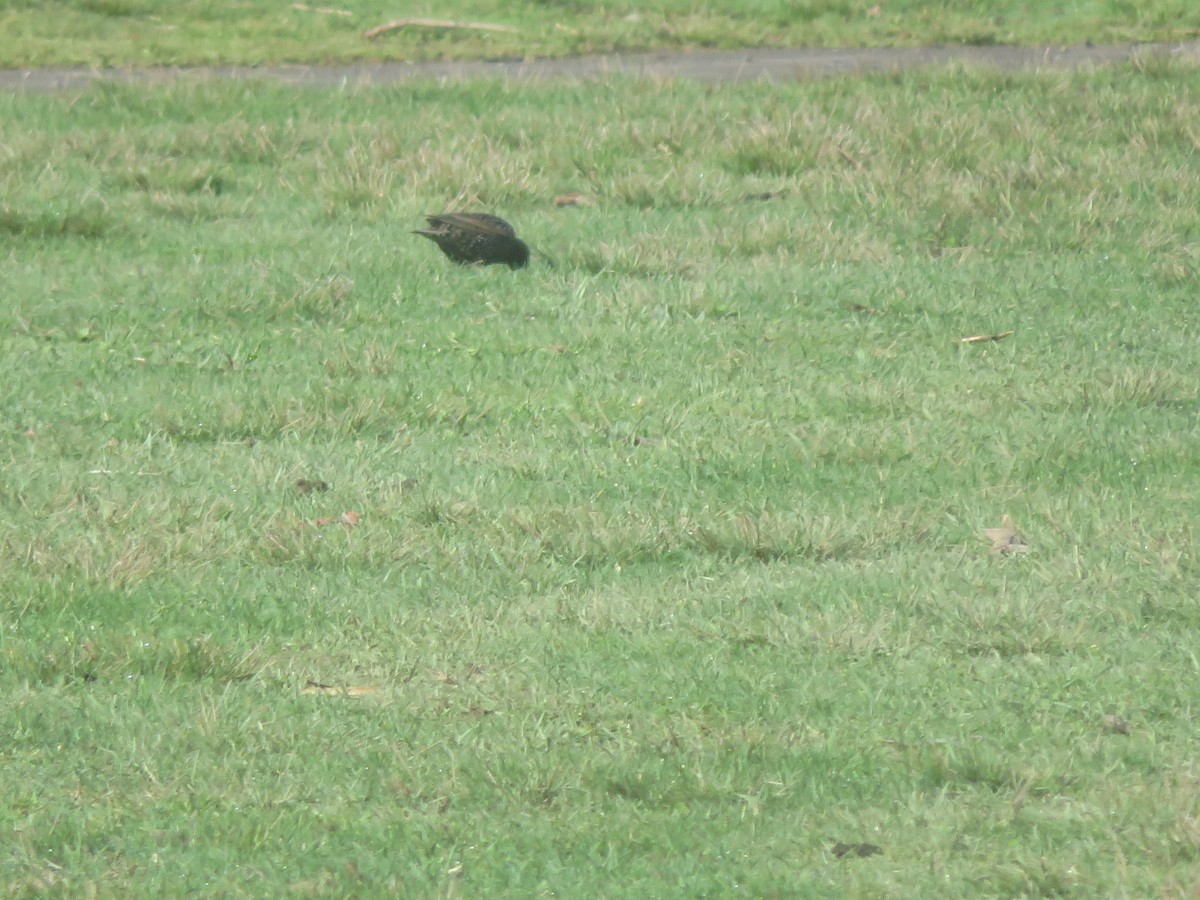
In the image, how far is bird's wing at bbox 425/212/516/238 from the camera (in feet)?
25.3

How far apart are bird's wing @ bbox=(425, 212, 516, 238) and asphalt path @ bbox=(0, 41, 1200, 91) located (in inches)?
150

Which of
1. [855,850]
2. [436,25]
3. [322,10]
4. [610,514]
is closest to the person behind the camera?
[855,850]

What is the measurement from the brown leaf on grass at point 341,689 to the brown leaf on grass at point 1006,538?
1.84 meters

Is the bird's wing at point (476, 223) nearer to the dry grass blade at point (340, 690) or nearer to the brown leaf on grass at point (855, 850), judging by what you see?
the dry grass blade at point (340, 690)

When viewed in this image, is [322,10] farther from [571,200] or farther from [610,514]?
[610,514]

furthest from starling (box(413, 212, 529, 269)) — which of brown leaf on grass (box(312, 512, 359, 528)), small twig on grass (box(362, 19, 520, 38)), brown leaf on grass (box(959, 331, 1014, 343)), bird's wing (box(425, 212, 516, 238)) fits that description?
small twig on grass (box(362, 19, 520, 38))

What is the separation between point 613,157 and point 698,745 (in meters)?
6.10

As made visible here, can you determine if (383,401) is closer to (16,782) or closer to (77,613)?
(77,613)

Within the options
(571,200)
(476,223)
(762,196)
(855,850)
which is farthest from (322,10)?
(855,850)

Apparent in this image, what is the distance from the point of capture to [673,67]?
1372 cm

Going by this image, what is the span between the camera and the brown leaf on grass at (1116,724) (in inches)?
149

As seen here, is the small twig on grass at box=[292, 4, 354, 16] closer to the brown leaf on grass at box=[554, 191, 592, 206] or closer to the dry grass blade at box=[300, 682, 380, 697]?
the brown leaf on grass at box=[554, 191, 592, 206]

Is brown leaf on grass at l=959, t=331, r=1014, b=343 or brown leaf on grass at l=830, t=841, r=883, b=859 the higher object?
brown leaf on grass at l=959, t=331, r=1014, b=343

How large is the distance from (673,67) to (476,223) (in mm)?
6415
